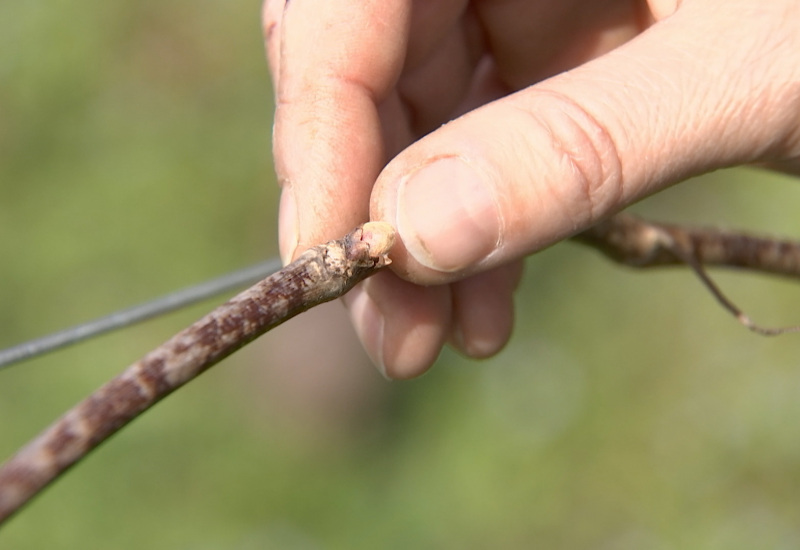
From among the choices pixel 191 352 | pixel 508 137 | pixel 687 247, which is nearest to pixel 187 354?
pixel 191 352

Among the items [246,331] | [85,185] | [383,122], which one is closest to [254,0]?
[85,185]

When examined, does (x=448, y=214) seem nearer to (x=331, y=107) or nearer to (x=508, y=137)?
(x=508, y=137)

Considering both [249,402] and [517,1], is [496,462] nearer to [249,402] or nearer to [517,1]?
[249,402]

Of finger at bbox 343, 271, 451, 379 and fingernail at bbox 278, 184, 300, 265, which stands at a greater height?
fingernail at bbox 278, 184, 300, 265

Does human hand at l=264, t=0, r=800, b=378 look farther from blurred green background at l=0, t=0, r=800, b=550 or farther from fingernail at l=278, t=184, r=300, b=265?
blurred green background at l=0, t=0, r=800, b=550

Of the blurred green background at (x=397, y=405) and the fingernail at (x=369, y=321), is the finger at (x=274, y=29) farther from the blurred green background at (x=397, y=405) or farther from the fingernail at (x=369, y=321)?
the blurred green background at (x=397, y=405)

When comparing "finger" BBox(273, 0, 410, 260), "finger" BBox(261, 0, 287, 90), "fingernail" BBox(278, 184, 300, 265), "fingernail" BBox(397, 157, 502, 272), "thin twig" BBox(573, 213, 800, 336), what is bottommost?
"thin twig" BBox(573, 213, 800, 336)

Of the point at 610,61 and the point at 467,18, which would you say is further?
the point at 467,18

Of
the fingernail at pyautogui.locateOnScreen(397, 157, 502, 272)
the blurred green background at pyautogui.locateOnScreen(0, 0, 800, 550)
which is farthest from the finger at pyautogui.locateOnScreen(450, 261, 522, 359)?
the blurred green background at pyautogui.locateOnScreen(0, 0, 800, 550)
